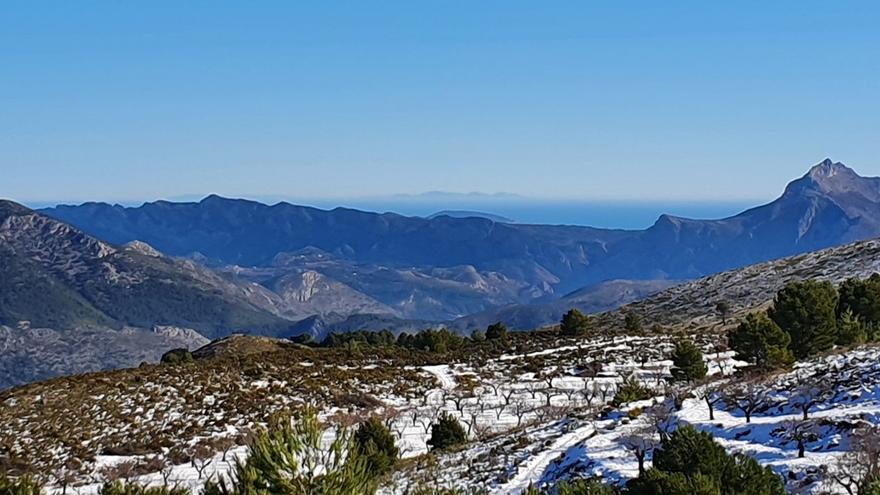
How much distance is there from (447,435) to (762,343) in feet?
46.7

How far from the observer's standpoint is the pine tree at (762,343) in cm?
3338

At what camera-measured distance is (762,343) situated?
1378 inches

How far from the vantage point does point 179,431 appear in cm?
3806

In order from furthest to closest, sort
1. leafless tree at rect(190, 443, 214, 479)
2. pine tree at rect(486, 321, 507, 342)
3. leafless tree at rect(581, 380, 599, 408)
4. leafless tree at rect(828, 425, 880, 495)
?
pine tree at rect(486, 321, 507, 342), leafless tree at rect(581, 380, 599, 408), leafless tree at rect(190, 443, 214, 479), leafless tree at rect(828, 425, 880, 495)

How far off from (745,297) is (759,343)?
54269 millimetres

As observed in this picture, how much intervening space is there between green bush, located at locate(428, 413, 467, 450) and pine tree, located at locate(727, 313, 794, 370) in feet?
42.7

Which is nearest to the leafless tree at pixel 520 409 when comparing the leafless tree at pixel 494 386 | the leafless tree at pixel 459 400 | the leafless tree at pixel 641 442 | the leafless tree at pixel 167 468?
the leafless tree at pixel 494 386

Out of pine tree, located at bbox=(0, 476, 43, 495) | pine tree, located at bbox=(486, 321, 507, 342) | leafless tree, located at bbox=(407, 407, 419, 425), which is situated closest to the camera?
pine tree, located at bbox=(0, 476, 43, 495)

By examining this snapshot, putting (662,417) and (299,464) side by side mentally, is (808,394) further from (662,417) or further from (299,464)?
(299,464)

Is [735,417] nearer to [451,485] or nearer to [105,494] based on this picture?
[451,485]

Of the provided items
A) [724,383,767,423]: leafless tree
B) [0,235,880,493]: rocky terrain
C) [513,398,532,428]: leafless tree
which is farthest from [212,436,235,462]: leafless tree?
[724,383,767,423]: leafless tree

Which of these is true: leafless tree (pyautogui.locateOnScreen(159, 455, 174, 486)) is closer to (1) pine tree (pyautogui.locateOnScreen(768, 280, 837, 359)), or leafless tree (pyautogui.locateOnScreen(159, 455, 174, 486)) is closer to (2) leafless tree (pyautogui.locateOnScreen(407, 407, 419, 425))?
(2) leafless tree (pyautogui.locateOnScreen(407, 407, 419, 425))

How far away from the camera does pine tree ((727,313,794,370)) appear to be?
3338 centimetres

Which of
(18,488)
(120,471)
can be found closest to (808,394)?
(18,488)
